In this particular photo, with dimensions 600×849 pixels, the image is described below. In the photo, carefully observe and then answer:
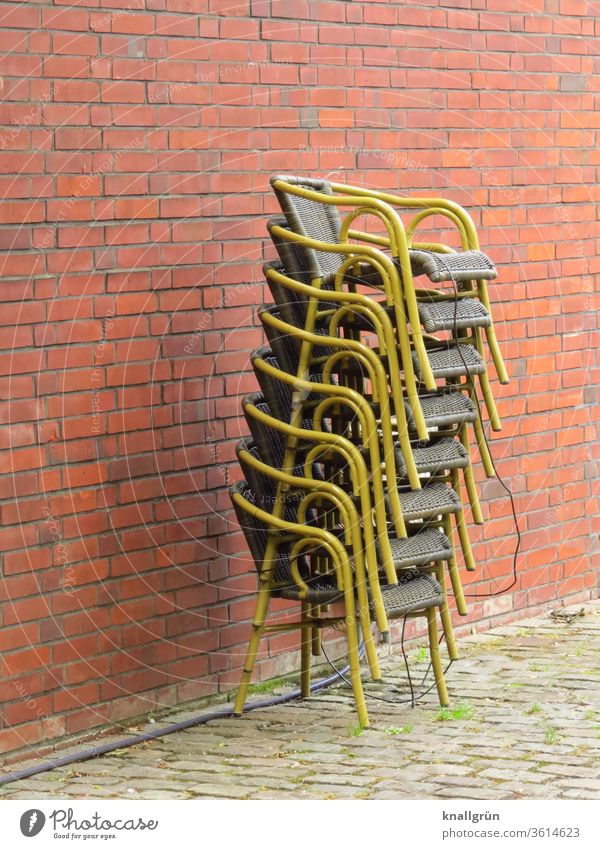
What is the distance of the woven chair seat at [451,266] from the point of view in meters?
5.04

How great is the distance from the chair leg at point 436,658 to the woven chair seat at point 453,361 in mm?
847

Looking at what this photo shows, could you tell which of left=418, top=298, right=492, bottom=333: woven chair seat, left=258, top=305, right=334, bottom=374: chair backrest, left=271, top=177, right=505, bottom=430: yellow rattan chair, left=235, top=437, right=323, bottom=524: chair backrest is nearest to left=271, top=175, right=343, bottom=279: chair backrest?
left=271, top=177, right=505, bottom=430: yellow rattan chair

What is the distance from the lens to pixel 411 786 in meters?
4.64

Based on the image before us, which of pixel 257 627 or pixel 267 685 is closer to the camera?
pixel 257 627

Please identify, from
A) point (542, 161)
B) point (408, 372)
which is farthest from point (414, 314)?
point (542, 161)

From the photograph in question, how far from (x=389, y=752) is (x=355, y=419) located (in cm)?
112

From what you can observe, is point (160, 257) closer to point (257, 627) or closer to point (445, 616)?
point (257, 627)

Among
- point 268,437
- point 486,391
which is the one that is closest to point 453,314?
point 486,391

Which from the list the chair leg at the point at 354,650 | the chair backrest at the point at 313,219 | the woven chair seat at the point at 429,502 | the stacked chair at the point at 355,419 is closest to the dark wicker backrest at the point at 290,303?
the stacked chair at the point at 355,419

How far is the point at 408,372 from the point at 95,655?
1.42 meters

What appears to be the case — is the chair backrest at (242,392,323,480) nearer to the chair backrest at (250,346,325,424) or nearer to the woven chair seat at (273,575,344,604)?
the chair backrest at (250,346,325,424)

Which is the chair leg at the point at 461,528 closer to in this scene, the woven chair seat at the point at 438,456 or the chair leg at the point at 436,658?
the woven chair seat at the point at 438,456

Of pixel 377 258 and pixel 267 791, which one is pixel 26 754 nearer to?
pixel 267 791
